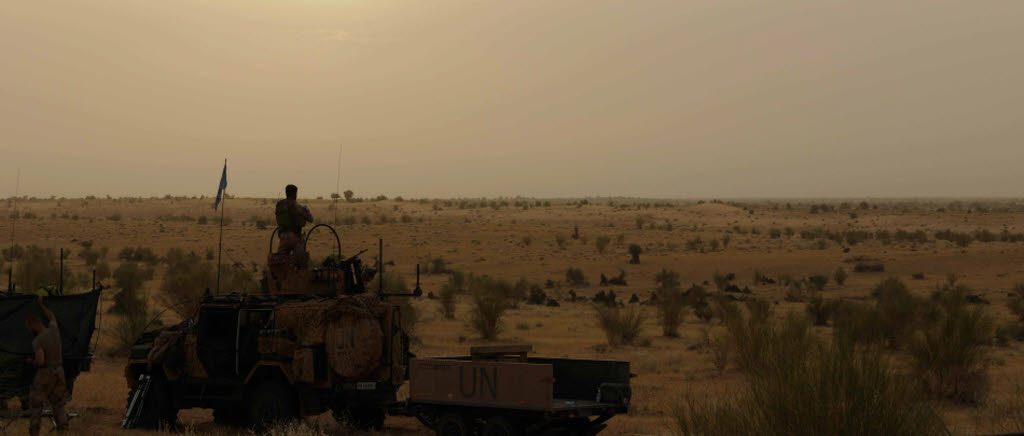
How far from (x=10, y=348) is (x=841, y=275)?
40226 mm

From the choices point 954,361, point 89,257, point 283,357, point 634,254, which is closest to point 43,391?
point 283,357

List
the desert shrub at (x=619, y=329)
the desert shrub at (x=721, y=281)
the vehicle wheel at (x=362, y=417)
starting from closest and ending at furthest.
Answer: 1. the vehicle wheel at (x=362, y=417)
2. the desert shrub at (x=619, y=329)
3. the desert shrub at (x=721, y=281)

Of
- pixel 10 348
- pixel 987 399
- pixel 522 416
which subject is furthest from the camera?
pixel 987 399

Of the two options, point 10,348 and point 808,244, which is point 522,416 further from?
point 808,244

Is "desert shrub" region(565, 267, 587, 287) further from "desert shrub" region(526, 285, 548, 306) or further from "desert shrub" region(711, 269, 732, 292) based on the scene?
"desert shrub" region(526, 285, 548, 306)

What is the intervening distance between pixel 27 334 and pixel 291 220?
4.01 m

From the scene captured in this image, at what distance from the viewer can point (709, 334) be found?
101 ft

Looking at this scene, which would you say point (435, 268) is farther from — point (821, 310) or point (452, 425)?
point (452, 425)

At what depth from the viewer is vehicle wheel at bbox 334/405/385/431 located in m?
15.6

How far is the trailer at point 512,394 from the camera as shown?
41.1 feet

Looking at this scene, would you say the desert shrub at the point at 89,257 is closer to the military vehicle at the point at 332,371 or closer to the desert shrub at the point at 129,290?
the desert shrub at the point at 129,290

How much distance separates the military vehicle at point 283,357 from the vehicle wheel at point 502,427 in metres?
1.89

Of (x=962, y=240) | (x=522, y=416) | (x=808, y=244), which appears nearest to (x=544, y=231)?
(x=808, y=244)

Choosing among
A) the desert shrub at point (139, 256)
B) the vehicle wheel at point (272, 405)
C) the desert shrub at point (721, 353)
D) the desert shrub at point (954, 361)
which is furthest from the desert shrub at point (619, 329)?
the desert shrub at point (139, 256)
